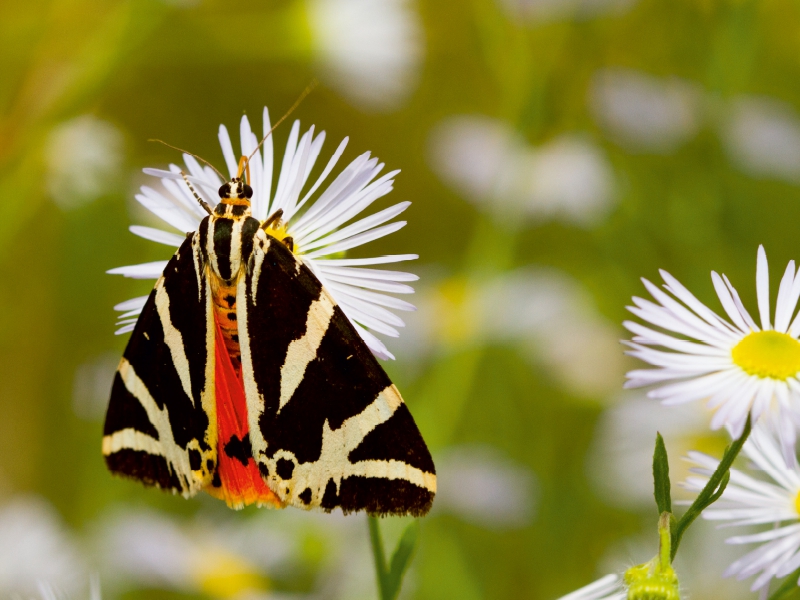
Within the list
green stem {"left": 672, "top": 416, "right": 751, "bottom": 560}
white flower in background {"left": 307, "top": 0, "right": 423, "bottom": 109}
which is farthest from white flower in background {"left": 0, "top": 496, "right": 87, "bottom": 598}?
white flower in background {"left": 307, "top": 0, "right": 423, "bottom": 109}

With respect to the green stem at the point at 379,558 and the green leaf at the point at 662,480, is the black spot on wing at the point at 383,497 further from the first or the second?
the green leaf at the point at 662,480

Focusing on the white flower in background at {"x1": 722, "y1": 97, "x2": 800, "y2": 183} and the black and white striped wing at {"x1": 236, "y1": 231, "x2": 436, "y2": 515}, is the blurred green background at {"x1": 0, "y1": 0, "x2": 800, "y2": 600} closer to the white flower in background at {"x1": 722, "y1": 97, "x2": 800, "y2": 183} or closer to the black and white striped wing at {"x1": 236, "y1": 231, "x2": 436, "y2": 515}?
the white flower in background at {"x1": 722, "y1": 97, "x2": 800, "y2": 183}

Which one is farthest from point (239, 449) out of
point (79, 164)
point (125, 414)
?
point (79, 164)

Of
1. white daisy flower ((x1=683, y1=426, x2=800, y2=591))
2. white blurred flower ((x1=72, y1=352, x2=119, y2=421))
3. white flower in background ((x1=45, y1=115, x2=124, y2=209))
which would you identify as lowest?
white daisy flower ((x1=683, y1=426, x2=800, y2=591))

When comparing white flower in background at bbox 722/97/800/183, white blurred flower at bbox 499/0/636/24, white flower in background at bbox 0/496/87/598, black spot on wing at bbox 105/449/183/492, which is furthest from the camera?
white flower in background at bbox 722/97/800/183

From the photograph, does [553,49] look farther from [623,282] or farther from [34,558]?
[34,558]

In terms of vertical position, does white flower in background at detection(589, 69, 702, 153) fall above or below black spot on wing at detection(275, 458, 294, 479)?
above

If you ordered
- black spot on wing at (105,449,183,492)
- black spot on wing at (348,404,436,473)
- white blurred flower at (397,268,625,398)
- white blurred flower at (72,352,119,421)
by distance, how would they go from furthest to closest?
white blurred flower at (397,268,625,398), white blurred flower at (72,352,119,421), black spot on wing at (105,449,183,492), black spot on wing at (348,404,436,473)

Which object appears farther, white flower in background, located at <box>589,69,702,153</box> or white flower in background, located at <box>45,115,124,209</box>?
white flower in background, located at <box>589,69,702,153</box>
